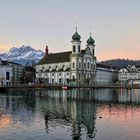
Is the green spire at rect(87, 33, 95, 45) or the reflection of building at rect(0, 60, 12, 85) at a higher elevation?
the green spire at rect(87, 33, 95, 45)

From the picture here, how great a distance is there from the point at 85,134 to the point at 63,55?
490 ft

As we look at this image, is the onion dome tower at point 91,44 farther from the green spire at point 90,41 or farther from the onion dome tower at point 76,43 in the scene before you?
the onion dome tower at point 76,43

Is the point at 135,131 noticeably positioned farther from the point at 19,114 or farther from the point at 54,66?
the point at 54,66

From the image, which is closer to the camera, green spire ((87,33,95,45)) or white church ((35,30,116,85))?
white church ((35,30,116,85))

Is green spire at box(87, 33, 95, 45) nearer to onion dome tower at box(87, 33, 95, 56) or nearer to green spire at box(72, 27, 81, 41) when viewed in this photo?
onion dome tower at box(87, 33, 95, 56)

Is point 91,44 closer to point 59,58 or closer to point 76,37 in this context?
point 76,37

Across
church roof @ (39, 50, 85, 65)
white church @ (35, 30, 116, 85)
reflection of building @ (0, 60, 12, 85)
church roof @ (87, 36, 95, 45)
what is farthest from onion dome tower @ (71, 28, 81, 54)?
reflection of building @ (0, 60, 12, 85)

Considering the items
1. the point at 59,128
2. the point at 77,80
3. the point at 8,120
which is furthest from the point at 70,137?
the point at 77,80

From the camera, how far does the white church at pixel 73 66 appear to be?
175 metres

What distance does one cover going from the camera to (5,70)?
18650 cm

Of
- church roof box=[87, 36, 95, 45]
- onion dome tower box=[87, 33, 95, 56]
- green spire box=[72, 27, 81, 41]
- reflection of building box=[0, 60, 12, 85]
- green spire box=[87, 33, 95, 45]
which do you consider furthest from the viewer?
church roof box=[87, 36, 95, 45]

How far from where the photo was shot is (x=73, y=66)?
176 metres

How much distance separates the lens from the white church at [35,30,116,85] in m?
175

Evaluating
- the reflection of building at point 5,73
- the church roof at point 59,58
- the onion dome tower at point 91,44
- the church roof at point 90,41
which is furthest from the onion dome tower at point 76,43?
the reflection of building at point 5,73
